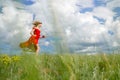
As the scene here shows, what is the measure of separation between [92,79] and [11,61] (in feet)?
7.25

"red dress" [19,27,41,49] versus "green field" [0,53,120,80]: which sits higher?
"red dress" [19,27,41,49]

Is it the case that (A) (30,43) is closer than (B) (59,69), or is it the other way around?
(B) (59,69)

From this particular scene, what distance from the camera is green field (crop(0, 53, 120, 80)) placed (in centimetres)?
111

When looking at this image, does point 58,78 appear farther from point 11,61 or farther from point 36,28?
point 36,28

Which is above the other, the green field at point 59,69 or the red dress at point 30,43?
the red dress at point 30,43

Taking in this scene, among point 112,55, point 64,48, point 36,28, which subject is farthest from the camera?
point 36,28

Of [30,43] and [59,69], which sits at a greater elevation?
[30,43]

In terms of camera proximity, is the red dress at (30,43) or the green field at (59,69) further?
the red dress at (30,43)

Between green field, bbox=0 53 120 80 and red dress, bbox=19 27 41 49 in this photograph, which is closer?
green field, bbox=0 53 120 80

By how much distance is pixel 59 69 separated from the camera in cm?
278

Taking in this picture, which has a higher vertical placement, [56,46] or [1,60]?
[56,46]

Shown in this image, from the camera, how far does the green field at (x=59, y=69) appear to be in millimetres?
1105

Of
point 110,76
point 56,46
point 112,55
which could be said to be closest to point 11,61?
point 112,55

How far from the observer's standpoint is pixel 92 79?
211 cm
